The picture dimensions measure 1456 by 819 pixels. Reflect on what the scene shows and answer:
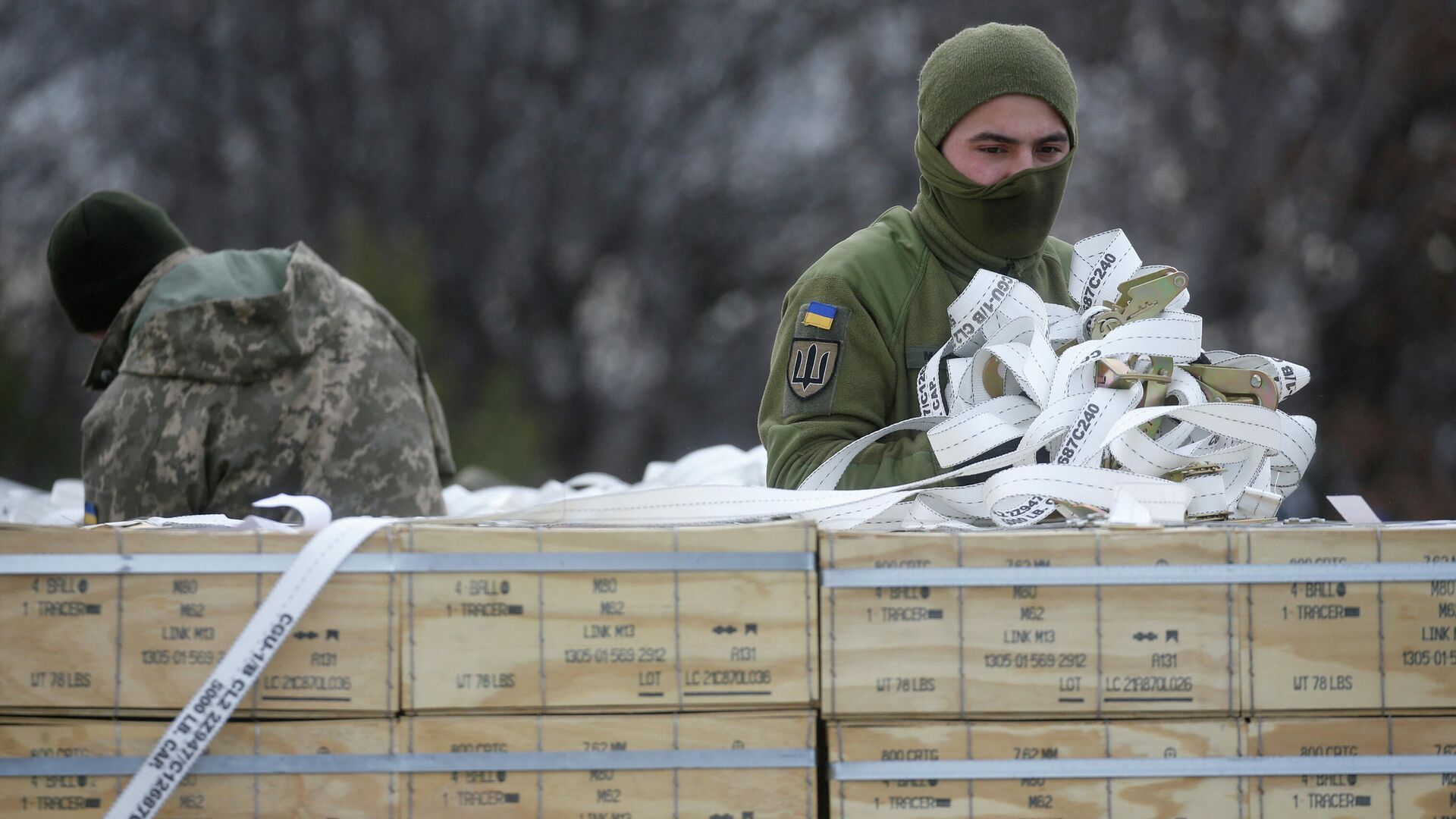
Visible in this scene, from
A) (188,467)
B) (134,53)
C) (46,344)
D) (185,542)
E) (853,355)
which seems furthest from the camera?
(134,53)

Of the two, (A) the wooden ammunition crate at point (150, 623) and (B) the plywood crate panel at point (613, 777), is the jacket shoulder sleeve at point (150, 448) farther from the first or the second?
(B) the plywood crate panel at point (613, 777)

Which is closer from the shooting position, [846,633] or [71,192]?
[846,633]

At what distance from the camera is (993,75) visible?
3.01m

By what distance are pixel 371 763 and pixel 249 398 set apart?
96.0 inches

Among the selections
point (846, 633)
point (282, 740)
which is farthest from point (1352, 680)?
point (282, 740)

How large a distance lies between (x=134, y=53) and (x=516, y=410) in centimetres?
502

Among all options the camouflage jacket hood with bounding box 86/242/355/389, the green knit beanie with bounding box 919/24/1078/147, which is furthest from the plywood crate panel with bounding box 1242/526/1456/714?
the camouflage jacket hood with bounding box 86/242/355/389

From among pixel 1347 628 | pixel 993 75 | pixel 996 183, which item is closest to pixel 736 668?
pixel 1347 628

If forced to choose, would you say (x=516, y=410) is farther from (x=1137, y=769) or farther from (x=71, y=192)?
(x=1137, y=769)

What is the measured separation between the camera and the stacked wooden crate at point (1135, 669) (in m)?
1.92

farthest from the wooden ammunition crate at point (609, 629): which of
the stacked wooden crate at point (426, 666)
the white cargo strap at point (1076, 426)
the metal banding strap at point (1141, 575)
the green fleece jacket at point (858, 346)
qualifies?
the green fleece jacket at point (858, 346)

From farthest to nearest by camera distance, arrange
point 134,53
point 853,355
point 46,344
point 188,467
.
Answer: point 134,53 → point 46,344 → point 188,467 → point 853,355

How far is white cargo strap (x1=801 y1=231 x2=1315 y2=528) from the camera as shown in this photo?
219 cm

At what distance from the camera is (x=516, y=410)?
45.4 ft
